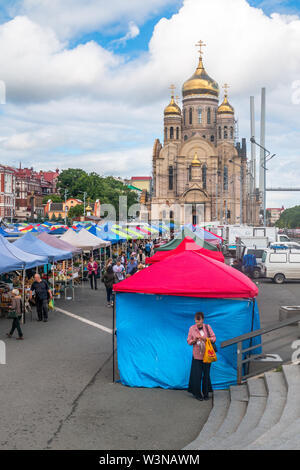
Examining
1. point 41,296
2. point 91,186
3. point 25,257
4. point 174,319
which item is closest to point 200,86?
point 91,186

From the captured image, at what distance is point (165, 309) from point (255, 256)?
67.2ft

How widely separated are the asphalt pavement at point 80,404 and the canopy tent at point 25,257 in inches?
131

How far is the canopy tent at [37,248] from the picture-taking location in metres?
18.7

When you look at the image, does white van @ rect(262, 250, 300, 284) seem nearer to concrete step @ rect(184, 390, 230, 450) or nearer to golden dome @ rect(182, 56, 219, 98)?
concrete step @ rect(184, 390, 230, 450)

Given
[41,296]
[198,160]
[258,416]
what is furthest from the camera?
[198,160]

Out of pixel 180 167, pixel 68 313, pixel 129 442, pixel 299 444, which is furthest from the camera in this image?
pixel 180 167

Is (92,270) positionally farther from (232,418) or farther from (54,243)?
(232,418)

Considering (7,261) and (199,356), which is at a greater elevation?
(7,261)

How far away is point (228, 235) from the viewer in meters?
42.6

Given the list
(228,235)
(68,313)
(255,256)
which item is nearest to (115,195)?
(228,235)

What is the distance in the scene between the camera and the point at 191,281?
32.2 ft

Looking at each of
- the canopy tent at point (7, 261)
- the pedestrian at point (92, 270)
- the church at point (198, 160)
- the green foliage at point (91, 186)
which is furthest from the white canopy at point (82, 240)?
the green foliage at point (91, 186)

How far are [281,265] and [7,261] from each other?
15782 mm

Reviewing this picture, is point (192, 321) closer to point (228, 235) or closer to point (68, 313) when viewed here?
point (68, 313)
